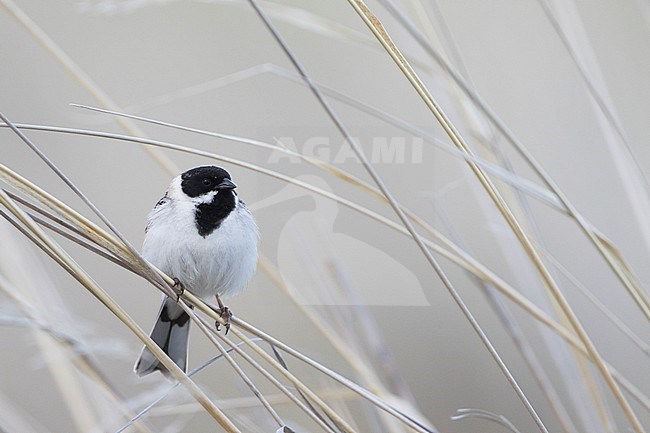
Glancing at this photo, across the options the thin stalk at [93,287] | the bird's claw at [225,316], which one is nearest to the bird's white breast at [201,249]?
the bird's claw at [225,316]

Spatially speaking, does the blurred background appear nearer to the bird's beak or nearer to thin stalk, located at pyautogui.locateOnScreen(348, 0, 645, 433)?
the bird's beak

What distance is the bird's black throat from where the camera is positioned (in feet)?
5.84

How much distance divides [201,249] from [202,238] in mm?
31

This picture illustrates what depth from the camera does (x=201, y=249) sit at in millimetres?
1739

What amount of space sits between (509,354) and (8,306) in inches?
115

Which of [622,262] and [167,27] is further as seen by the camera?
[167,27]

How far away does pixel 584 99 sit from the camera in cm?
382

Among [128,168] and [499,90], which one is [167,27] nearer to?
[128,168]

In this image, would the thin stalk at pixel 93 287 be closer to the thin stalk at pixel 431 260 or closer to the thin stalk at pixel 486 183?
the thin stalk at pixel 431 260

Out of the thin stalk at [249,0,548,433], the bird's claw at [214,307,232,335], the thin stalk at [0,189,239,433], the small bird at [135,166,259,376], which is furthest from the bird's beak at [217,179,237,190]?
the thin stalk at [0,189,239,433]

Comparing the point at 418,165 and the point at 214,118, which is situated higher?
the point at 214,118

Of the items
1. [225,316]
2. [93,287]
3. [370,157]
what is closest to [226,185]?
[225,316]

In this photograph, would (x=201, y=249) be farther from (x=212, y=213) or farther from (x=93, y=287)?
(x=93, y=287)

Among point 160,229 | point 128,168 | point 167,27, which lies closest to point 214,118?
point 128,168
